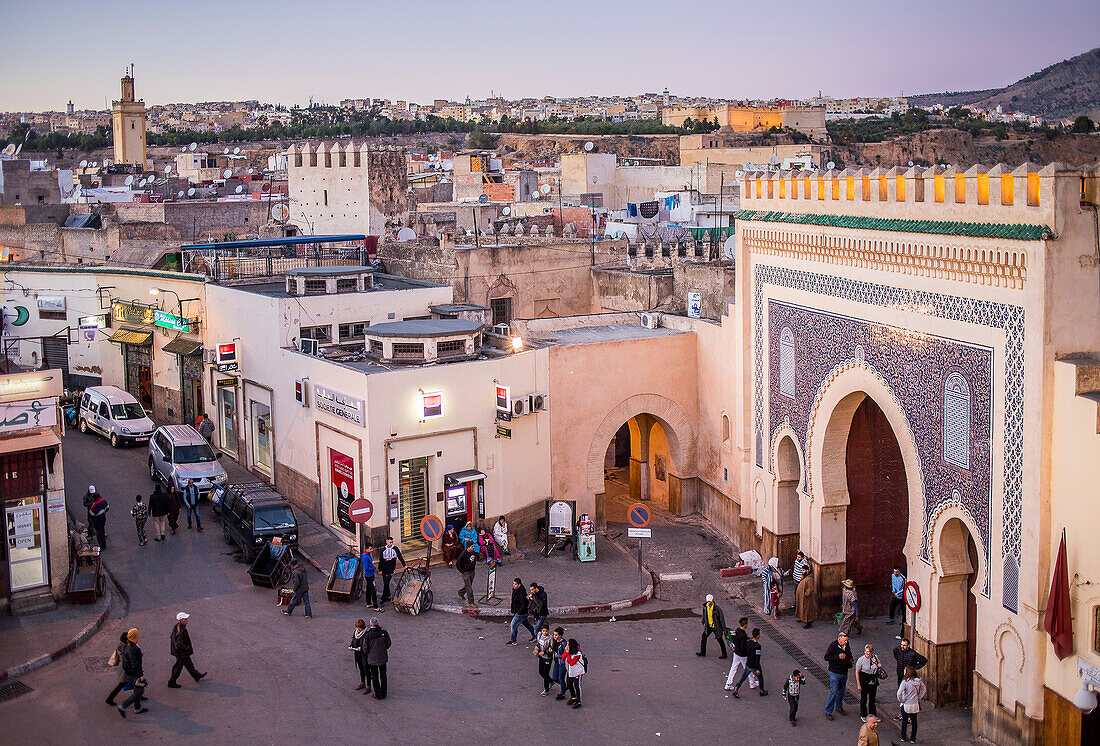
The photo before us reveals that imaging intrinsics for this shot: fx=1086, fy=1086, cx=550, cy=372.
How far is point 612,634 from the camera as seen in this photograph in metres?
16.0

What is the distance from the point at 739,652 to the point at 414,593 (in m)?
5.15

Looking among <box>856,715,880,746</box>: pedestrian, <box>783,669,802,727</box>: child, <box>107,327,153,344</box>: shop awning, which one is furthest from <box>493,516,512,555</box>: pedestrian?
<box>107,327,153,344</box>: shop awning

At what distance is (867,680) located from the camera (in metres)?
13.3

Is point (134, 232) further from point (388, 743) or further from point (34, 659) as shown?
point (388, 743)

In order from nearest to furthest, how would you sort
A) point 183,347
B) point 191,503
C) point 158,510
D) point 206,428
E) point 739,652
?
point 739,652 → point 158,510 → point 191,503 → point 206,428 → point 183,347

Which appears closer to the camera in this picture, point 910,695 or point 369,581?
point 910,695

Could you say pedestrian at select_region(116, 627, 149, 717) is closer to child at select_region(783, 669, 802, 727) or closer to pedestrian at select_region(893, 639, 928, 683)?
child at select_region(783, 669, 802, 727)

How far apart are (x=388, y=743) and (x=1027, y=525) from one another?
761 cm

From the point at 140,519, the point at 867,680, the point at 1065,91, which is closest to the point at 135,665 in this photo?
the point at 140,519

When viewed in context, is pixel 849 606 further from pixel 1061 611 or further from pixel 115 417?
pixel 115 417

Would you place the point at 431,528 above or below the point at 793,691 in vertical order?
above

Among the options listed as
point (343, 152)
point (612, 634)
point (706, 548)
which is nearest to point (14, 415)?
point (612, 634)

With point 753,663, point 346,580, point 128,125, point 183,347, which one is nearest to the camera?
point 753,663

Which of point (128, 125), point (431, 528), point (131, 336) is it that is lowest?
point (431, 528)
